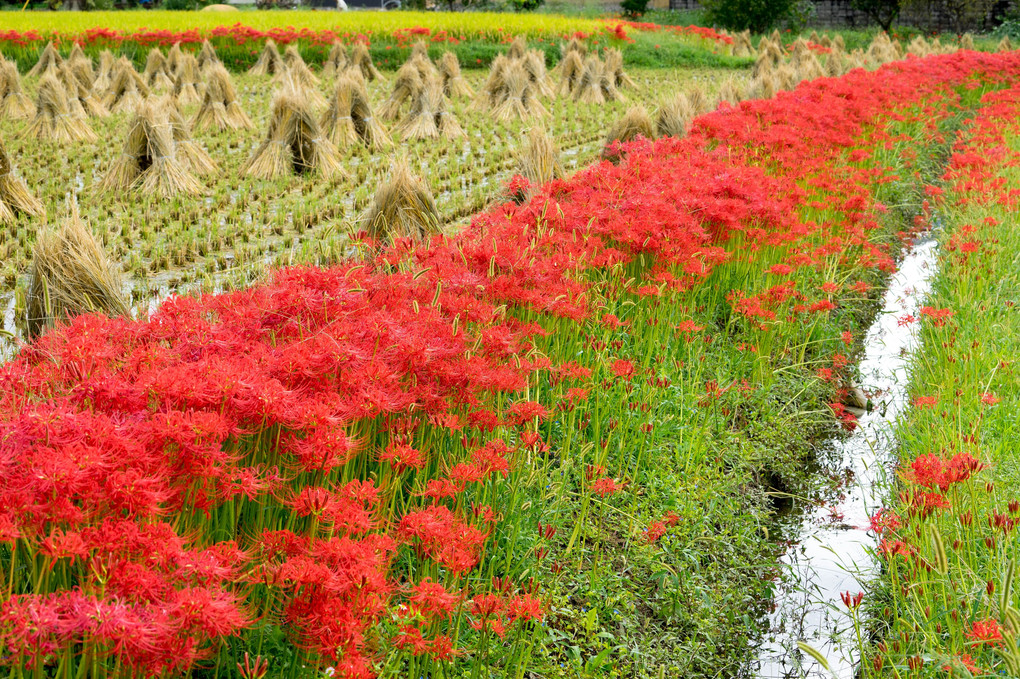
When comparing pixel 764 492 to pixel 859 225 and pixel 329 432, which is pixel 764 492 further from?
pixel 859 225

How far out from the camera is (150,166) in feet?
24.4

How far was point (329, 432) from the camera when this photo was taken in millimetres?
1934

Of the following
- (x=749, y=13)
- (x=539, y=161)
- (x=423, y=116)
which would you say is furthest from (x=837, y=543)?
(x=749, y=13)

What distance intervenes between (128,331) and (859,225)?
508cm

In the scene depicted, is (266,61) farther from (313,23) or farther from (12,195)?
(12,195)

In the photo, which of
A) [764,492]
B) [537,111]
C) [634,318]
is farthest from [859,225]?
[537,111]

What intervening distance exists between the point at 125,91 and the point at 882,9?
26.1 metres

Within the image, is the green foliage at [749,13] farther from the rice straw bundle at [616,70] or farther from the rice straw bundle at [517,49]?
the rice straw bundle at [517,49]

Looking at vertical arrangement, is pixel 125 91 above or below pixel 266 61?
below

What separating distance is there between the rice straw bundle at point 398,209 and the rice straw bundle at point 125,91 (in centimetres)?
798

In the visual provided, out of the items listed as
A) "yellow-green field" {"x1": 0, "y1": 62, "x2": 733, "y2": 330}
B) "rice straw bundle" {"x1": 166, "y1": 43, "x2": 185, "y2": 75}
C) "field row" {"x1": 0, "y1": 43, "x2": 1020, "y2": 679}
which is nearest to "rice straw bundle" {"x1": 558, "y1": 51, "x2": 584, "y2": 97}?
"yellow-green field" {"x1": 0, "y1": 62, "x2": 733, "y2": 330}

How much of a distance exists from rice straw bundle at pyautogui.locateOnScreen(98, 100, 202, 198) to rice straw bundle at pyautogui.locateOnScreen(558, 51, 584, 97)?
8.58m

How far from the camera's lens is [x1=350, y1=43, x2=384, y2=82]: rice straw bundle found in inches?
608

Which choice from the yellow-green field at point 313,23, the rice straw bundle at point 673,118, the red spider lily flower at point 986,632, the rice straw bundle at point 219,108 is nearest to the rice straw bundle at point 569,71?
the yellow-green field at point 313,23
